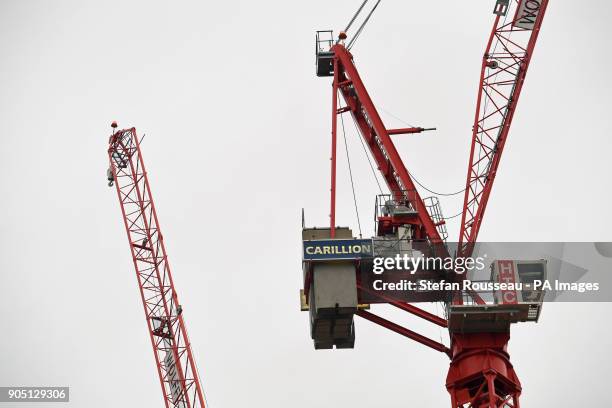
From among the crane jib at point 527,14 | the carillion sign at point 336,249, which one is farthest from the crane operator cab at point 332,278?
the crane jib at point 527,14

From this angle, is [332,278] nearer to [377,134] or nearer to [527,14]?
[377,134]

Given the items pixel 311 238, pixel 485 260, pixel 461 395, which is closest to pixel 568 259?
pixel 485 260

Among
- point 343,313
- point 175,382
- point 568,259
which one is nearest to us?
point 343,313

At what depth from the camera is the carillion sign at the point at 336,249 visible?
62031mm

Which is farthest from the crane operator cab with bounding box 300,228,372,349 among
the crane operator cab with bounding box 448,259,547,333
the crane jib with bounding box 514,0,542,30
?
the crane jib with bounding box 514,0,542,30

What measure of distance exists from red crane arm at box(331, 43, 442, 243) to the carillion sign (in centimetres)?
527

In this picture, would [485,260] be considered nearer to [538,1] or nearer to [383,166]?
[383,166]

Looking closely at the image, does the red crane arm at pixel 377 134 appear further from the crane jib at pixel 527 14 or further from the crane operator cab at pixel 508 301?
the crane jib at pixel 527 14

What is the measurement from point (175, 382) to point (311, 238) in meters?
36.1

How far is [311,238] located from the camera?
63.1 m

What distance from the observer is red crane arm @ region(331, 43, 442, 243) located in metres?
67.4

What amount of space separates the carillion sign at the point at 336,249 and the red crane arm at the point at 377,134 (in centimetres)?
527


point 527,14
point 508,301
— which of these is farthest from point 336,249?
point 527,14

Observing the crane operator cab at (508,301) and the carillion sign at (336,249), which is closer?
the carillion sign at (336,249)
